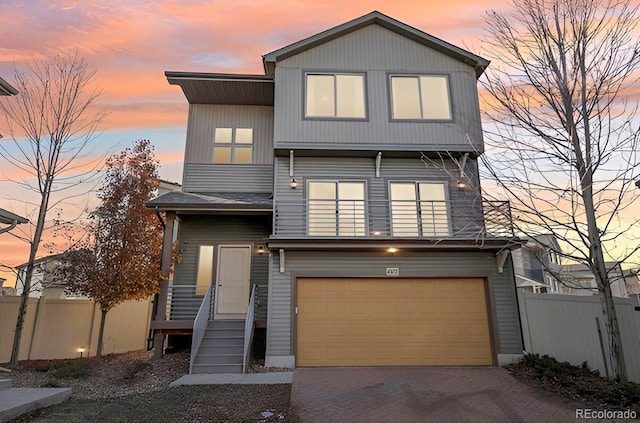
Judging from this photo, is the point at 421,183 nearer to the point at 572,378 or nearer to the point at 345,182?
the point at 345,182

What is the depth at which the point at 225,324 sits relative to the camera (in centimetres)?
993

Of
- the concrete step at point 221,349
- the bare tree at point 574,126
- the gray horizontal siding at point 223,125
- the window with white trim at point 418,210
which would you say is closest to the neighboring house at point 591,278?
the bare tree at point 574,126

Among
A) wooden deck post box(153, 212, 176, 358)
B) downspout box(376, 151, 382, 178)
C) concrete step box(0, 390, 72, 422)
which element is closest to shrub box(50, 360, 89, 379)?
concrete step box(0, 390, 72, 422)

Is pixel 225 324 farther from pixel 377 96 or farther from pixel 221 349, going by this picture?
pixel 377 96

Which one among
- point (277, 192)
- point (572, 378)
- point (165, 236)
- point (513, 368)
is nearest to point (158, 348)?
point (165, 236)

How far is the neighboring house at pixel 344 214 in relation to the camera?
9.24m

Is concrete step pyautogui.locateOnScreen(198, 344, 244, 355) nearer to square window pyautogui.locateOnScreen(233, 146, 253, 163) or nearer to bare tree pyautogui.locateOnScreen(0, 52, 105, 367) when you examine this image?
bare tree pyautogui.locateOnScreen(0, 52, 105, 367)

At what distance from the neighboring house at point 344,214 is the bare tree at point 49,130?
2.77 m

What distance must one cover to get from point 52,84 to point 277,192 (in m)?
7.37

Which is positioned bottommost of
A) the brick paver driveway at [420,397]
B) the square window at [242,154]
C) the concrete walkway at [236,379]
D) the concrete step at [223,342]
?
the brick paver driveway at [420,397]

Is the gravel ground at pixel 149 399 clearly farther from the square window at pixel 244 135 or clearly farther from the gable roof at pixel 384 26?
the gable roof at pixel 384 26

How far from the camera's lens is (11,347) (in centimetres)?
926

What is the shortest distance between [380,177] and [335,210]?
1.73 metres

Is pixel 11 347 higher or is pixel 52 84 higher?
pixel 52 84
